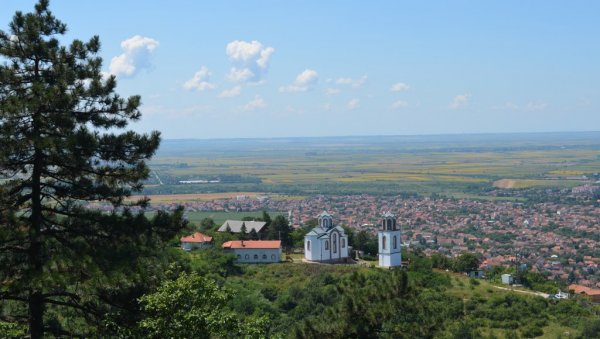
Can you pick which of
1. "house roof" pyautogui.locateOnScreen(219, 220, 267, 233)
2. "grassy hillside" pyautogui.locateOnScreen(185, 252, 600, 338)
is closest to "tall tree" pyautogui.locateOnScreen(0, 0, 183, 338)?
"grassy hillside" pyautogui.locateOnScreen(185, 252, 600, 338)

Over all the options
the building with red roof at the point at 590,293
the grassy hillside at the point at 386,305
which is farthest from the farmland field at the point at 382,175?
the grassy hillside at the point at 386,305

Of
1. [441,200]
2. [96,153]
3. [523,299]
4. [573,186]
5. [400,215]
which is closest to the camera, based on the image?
[96,153]

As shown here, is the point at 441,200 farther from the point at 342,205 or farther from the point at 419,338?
the point at 419,338

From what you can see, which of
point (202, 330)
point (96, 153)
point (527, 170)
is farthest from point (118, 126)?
point (527, 170)

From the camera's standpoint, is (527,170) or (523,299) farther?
(527,170)

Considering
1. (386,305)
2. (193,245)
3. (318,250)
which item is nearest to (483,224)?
(318,250)

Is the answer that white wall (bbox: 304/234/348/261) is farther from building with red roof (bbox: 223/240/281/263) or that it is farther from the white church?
building with red roof (bbox: 223/240/281/263)
